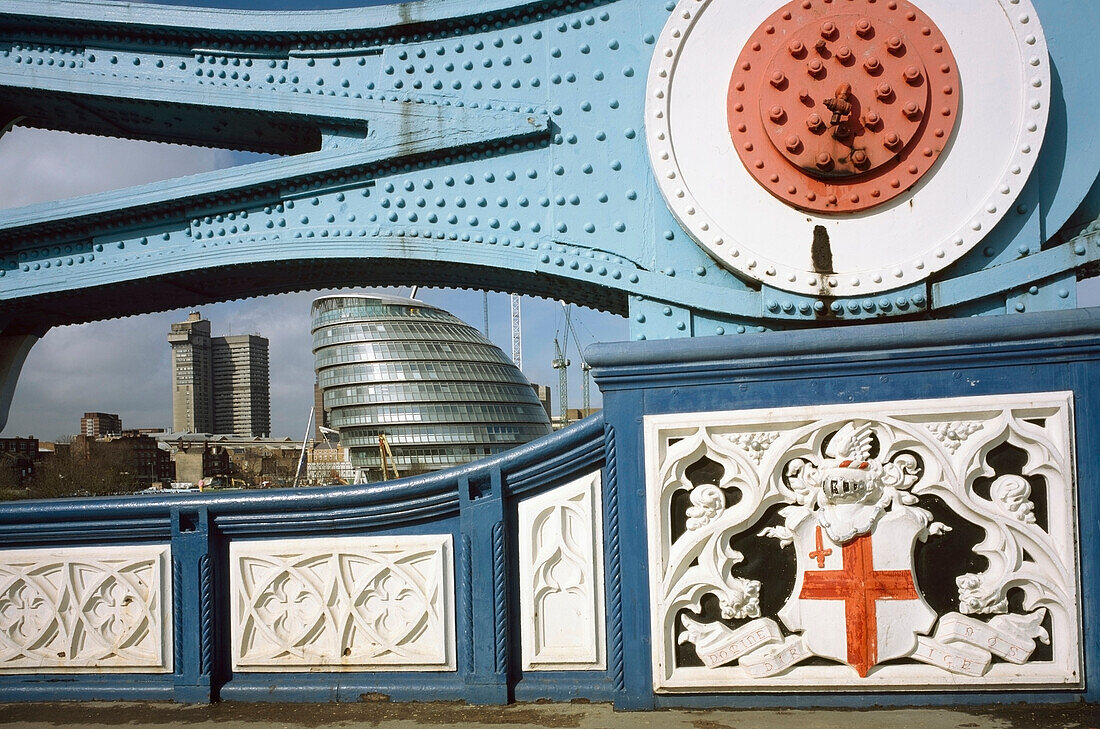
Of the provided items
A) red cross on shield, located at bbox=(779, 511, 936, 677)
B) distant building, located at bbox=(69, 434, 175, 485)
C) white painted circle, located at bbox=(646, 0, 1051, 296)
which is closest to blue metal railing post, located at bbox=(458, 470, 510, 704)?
red cross on shield, located at bbox=(779, 511, 936, 677)

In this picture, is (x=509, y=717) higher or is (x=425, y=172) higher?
(x=425, y=172)

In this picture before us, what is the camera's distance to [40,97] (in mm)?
5035

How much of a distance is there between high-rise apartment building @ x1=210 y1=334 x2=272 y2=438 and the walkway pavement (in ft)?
416

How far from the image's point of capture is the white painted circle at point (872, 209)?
3.77 metres

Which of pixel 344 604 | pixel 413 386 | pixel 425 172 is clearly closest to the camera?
pixel 344 604

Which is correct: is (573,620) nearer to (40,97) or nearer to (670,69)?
(670,69)

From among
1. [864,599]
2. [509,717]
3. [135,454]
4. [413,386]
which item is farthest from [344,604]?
[135,454]

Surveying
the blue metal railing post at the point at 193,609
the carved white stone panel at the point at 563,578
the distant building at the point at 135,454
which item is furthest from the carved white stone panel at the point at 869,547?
the distant building at the point at 135,454

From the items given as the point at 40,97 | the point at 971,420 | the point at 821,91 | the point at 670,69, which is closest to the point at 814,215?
the point at 821,91

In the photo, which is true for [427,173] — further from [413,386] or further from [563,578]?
[413,386]

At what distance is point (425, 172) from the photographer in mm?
4559

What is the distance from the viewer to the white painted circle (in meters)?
3.77

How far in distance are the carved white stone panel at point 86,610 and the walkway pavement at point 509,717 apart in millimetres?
210

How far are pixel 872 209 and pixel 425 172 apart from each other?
254cm
